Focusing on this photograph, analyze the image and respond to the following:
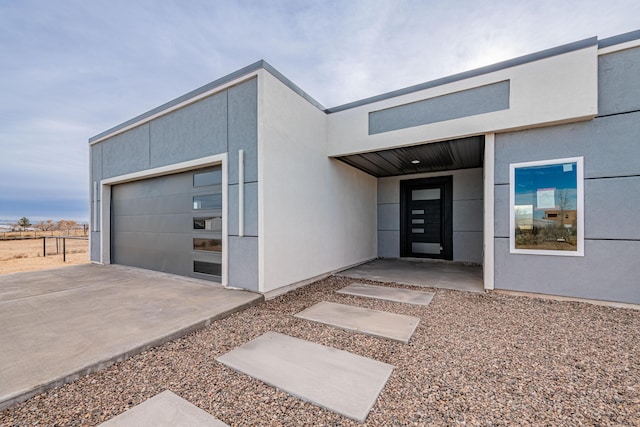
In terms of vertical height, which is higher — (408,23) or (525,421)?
(408,23)

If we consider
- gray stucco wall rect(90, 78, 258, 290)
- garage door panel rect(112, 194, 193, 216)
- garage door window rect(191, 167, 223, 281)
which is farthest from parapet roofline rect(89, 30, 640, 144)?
garage door panel rect(112, 194, 193, 216)

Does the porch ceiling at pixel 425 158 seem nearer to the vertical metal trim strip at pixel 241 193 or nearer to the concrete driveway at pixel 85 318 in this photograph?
the vertical metal trim strip at pixel 241 193

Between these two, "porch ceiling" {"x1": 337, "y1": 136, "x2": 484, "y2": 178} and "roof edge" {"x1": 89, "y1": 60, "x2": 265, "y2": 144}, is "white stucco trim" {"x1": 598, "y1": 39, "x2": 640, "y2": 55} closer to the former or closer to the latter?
"porch ceiling" {"x1": 337, "y1": 136, "x2": 484, "y2": 178}

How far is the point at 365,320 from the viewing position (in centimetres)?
320

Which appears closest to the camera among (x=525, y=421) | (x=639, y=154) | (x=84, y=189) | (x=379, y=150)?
(x=525, y=421)

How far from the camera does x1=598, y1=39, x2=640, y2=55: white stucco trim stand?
351 centimetres

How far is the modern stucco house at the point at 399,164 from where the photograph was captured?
366cm

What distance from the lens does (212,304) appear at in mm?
3588

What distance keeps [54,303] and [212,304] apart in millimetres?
2233

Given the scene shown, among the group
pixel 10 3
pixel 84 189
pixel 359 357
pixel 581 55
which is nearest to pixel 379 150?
pixel 581 55

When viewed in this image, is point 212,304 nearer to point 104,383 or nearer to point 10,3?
point 104,383

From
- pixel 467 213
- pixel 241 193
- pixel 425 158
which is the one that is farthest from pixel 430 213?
pixel 241 193

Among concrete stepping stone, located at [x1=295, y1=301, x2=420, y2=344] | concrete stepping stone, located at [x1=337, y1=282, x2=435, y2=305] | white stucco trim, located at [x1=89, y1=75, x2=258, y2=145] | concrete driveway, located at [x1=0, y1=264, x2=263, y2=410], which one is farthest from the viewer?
white stucco trim, located at [x1=89, y1=75, x2=258, y2=145]

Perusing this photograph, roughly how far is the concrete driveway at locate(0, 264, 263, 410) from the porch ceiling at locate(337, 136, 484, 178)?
4.03 metres
